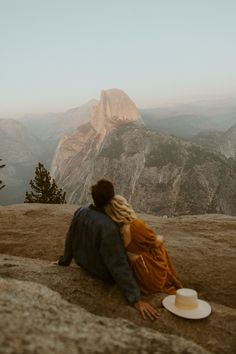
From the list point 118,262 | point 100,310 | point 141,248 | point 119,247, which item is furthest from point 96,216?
point 100,310

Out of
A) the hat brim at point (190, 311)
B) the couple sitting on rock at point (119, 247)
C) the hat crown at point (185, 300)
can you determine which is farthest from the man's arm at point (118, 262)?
the hat crown at point (185, 300)

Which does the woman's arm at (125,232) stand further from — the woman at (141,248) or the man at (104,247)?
the man at (104,247)

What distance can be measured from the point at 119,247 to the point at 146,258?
691mm

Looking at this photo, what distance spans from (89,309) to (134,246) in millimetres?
1352

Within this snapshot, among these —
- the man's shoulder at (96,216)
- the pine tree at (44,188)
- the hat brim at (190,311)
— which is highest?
the man's shoulder at (96,216)

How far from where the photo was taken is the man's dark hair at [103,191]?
6324 mm

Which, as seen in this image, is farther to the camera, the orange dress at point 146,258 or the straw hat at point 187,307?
the orange dress at point 146,258

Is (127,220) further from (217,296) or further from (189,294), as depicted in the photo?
(217,296)

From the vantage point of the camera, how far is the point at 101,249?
6.39m

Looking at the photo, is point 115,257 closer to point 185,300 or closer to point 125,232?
point 125,232

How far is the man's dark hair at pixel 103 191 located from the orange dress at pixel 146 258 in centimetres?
60

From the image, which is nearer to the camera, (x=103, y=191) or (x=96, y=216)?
(x=103, y=191)

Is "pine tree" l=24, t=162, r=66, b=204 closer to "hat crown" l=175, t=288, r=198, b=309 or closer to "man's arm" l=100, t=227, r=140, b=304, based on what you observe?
"man's arm" l=100, t=227, r=140, b=304

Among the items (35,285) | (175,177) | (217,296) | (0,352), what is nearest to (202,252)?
(217,296)
